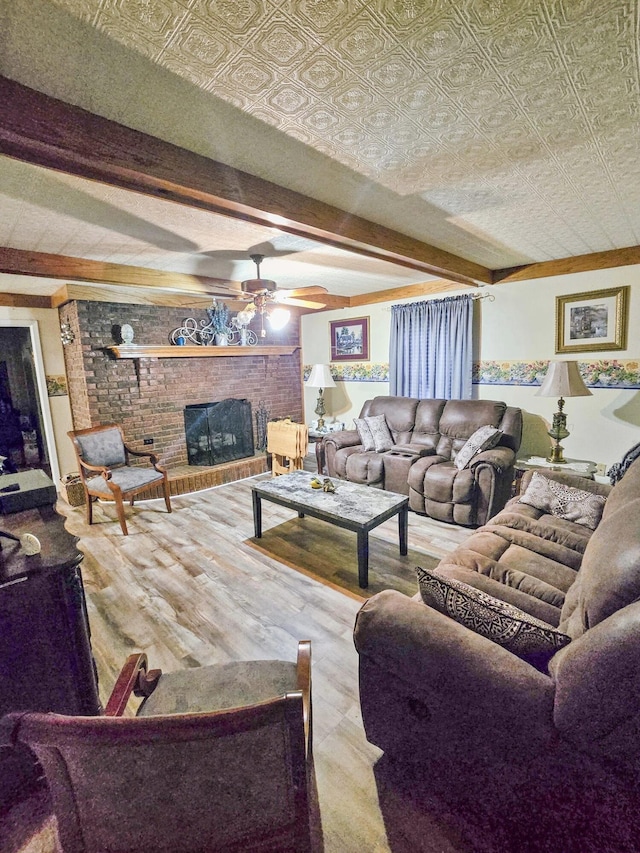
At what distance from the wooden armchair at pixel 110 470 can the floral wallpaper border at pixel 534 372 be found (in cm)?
309

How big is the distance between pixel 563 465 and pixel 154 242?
3.81 metres

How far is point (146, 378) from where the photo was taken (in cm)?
450

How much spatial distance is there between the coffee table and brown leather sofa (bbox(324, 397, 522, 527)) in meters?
0.65

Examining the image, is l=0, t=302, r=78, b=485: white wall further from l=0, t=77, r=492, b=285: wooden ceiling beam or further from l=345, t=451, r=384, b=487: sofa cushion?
l=0, t=77, r=492, b=285: wooden ceiling beam

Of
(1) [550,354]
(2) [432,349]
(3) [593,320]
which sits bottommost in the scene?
(1) [550,354]

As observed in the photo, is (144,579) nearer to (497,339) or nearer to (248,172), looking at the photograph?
(248,172)

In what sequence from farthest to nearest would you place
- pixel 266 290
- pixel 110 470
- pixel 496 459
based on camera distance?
pixel 110 470, pixel 496 459, pixel 266 290

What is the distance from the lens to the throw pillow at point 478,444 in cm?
355

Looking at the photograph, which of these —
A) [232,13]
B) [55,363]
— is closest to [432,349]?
[232,13]

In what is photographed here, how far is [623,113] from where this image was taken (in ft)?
4.52

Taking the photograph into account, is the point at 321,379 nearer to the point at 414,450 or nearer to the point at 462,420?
the point at 414,450

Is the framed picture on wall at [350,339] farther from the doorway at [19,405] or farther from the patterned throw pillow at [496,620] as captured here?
the doorway at [19,405]

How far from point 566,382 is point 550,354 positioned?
72cm

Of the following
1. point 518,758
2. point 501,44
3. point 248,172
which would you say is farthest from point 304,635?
point 501,44
